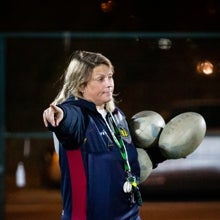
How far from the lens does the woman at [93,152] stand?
3.05m

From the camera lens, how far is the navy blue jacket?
10.0ft

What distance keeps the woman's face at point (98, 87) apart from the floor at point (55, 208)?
7.45 ft

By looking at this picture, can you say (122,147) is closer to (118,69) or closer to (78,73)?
(78,73)

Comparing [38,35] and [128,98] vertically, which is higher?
[38,35]

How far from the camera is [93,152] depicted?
3068 mm

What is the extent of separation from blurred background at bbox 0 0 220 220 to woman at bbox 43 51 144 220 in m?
1.84

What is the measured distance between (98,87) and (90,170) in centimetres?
40

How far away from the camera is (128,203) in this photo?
3207mm

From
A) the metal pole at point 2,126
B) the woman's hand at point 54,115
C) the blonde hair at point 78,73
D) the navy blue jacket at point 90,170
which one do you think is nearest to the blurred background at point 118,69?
the metal pole at point 2,126

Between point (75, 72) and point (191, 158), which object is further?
point (191, 158)

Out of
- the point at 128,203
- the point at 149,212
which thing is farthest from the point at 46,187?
the point at 128,203

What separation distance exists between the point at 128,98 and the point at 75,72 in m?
1.88

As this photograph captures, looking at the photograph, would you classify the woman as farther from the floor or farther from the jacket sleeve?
the floor

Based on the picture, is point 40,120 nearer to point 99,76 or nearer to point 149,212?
point 149,212
